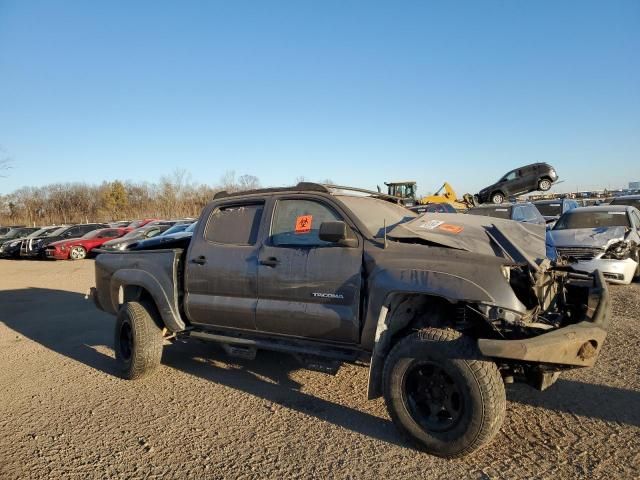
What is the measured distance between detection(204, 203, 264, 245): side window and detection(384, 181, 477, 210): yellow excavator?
14463 millimetres

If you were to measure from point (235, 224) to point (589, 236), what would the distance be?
753 cm

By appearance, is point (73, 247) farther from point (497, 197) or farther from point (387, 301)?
point (497, 197)

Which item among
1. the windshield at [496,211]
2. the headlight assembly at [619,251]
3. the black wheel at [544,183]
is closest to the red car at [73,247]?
the windshield at [496,211]

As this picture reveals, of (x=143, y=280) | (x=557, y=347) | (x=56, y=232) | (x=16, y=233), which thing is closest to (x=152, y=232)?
(x=56, y=232)

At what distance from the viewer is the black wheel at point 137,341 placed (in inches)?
193

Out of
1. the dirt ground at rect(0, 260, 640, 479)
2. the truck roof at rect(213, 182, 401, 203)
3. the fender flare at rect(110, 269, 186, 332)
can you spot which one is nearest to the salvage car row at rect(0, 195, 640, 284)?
the fender flare at rect(110, 269, 186, 332)

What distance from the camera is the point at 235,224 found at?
15.6 feet

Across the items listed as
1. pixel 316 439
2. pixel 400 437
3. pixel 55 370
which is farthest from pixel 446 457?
pixel 55 370

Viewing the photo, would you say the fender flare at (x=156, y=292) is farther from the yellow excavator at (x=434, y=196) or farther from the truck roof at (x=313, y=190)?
the yellow excavator at (x=434, y=196)

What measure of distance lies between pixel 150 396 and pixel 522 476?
10.9ft

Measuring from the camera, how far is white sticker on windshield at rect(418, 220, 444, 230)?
13.0 ft

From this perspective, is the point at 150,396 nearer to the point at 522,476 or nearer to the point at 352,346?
the point at 352,346

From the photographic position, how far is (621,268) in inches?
336

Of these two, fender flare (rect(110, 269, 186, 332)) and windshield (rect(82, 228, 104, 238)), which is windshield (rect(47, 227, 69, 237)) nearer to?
windshield (rect(82, 228, 104, 238))
